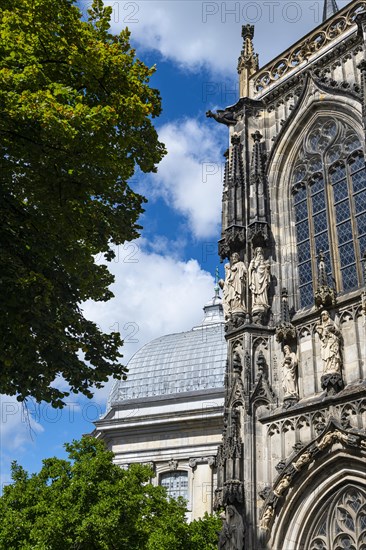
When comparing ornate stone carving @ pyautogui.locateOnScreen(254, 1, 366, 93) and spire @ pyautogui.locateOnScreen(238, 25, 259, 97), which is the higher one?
spire @ pyautogui.locateOnScreen(238, 25, 259, 97)

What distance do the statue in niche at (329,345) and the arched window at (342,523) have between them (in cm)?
276

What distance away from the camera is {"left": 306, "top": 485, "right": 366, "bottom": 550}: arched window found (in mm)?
15023

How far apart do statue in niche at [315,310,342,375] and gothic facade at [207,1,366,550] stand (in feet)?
0.11

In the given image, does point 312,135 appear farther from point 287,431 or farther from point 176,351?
point 176,351

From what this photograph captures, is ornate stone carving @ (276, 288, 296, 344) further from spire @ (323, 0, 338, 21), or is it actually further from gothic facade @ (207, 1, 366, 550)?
spire @ (323, 0, 338, 21)

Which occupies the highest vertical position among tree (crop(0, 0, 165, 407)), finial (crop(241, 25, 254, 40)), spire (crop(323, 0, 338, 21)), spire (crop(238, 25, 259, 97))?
spire (crop(323, 0, 338, 21))

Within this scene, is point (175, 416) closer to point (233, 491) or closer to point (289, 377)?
point (289, 377)

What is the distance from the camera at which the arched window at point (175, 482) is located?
2927cm

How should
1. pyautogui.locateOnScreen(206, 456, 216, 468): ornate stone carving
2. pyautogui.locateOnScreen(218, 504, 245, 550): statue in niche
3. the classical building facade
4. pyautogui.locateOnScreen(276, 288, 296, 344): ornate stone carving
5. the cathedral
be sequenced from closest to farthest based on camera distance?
pyautogui.locateOnScreen(218, 504, 245, 550): statue in niche, the cathedral, pyautogui.locateOnScreen(276, 288, 296, 344): ornate stone carving, pyautogui.locateOnScreen(206, 456, 216, 468): ornate stone carving, the classical building facade

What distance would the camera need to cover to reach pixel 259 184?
20.8m

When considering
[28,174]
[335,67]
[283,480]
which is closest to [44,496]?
[283,480]

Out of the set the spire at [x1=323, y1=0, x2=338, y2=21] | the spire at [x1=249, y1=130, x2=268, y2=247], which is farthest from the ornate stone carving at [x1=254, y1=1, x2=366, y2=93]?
the spire at [x1=323, y1=0, x2=338, y2=21]

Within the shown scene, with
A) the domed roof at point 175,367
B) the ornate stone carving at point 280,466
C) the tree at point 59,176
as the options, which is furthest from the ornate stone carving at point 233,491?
the domed roof at point 175,367

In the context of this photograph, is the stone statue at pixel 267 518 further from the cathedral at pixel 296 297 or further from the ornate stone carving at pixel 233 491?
the ornate stone carving at pixel 233 491
